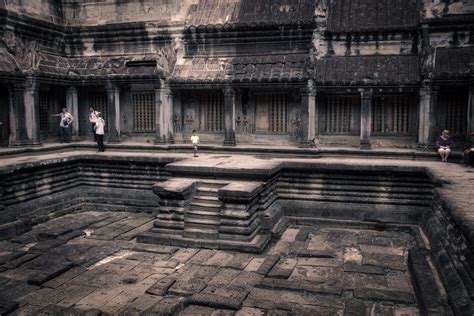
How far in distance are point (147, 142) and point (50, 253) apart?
696cm

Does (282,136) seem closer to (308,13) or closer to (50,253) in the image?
(308,13)

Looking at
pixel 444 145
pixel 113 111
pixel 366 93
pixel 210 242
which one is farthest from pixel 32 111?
pixel 444 145

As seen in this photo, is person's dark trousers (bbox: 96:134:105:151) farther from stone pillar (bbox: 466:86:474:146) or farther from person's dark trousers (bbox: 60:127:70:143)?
stone pillar (bbox: 466:86:474:146)

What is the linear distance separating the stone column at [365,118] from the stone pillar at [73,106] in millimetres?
9605

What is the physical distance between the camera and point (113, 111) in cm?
1448

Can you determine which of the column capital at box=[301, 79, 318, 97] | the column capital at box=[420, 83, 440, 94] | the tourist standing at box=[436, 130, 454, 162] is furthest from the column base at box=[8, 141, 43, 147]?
the tourist standing at box=[436, 130, 454, 162]

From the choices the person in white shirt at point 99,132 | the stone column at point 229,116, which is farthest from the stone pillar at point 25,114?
the stone column at point 229,116

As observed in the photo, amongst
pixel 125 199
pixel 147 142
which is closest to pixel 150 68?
pixel 147 142

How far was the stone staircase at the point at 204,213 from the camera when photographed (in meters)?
8.96

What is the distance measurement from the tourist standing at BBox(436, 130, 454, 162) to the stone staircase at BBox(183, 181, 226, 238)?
5965 mm

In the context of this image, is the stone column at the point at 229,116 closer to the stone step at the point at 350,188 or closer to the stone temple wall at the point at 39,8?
the stone step at the point at 350,188

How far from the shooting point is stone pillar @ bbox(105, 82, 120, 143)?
1434cm

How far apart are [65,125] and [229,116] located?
5.72 m

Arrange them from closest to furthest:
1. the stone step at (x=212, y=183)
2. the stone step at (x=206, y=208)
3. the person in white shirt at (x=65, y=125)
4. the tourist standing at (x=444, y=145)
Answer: the stone step at (x=206, y=208)
the stone step at (x=212, y=183)
the tourist standing at (x=444, y=145)
the person in white shirt at (x=65, y=125)
